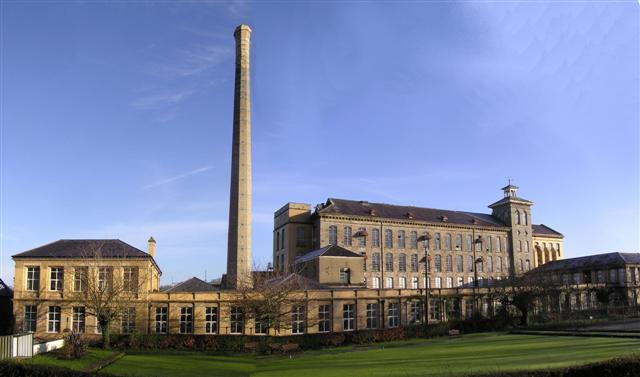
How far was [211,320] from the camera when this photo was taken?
43.2 metres

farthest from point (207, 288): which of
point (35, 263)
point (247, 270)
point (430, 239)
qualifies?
point (430, 239)

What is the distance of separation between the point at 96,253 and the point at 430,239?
44965 millimetres

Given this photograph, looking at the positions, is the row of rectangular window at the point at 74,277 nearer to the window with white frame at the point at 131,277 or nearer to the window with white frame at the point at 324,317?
the window with white frame at the point at 131,277

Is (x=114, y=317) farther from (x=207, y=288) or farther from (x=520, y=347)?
(x=520, y=347)

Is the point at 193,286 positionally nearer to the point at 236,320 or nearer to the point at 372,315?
the point at 236,320

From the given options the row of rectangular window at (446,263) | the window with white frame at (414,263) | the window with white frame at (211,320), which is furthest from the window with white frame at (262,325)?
the window with white frame at (414,263)

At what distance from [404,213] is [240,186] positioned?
28.9 metres

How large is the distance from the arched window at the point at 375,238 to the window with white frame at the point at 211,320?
3089cm

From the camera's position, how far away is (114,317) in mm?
38188

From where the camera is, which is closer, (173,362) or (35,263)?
(173,362)

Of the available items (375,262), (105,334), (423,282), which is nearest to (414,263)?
(423,282)

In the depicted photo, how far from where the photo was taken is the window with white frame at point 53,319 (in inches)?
1639

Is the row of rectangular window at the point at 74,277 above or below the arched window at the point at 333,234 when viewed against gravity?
below

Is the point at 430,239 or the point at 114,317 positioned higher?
the point at 430,239
